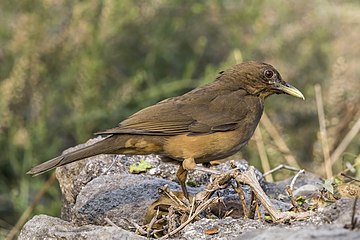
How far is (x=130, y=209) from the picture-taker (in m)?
5.16

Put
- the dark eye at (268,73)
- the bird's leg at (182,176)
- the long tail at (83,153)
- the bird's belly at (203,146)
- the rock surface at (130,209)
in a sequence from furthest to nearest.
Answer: the dark eye at (268,73), the bird's belly at (203,146), the bird's leg at (182,176), the long tail at (83,153), the rock surface at (130,209)

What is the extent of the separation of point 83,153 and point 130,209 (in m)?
0.42

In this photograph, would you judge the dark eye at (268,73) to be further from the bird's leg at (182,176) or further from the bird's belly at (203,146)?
the bird's leg at (182,176)

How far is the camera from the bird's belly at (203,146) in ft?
17.7

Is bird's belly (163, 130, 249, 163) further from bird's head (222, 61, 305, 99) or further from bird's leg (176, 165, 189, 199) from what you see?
bird's head (222, 61, 305, 99)

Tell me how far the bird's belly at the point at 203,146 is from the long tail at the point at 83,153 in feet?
1.05

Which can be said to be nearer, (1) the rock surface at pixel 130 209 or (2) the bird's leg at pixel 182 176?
(1) the rock surface at pixel 130 209

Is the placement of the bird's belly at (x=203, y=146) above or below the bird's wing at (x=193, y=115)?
below

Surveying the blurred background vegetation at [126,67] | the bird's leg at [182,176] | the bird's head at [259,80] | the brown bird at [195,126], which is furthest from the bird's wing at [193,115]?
the blurred background vegetation at [126,67]

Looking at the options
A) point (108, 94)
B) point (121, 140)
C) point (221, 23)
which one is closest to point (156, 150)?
point (121, 140)

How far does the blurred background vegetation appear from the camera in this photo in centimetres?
804

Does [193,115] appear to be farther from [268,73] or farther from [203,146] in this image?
[268,73]

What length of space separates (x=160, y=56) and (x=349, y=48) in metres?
3.08

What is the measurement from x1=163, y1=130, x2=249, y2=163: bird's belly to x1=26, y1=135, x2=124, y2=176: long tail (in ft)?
1.05
